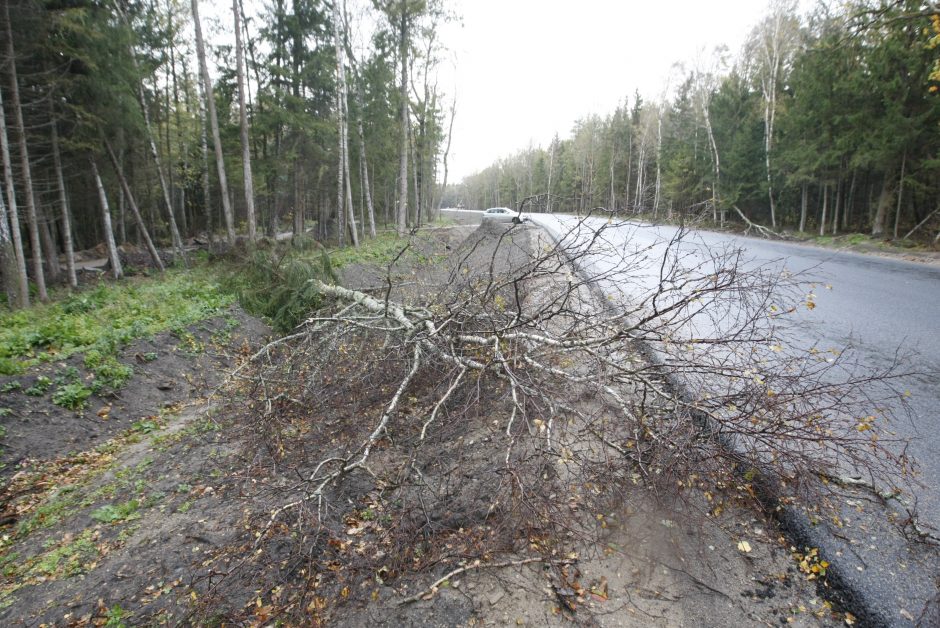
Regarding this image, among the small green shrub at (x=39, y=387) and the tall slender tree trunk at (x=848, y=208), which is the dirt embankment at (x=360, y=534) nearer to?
the small green shrub at (x=39, y=387)

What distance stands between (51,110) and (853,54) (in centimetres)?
2491

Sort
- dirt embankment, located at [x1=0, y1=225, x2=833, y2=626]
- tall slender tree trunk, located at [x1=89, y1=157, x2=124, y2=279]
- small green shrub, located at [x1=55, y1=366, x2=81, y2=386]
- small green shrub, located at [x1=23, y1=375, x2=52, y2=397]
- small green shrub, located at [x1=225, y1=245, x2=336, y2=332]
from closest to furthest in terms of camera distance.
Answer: dirt embankment, located at [x1=0, y1=225, x2=833, y2=626] < small green shrub, located at [x1=23, y1=375, x2=52, y2=397] < small green shrub, located at [x1=55, y1=366, x2=81, y2=386] < small green shrub, located at [x1=225, y1=245, x2=336, y2=332] < tall slender tree trunk, located at [x1=89, y1=157, x2=124, y2=279]

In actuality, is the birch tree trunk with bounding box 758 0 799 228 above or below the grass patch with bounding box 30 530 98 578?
above

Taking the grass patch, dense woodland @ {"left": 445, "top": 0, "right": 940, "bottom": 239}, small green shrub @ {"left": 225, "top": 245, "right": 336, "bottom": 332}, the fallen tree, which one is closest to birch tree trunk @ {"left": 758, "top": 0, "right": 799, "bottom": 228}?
dense woodland @ {"left": 445, "top": 0, "right": 940, "bottom": 239}

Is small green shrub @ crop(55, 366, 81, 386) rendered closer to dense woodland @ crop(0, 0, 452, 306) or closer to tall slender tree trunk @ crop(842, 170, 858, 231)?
dense woodland @ crop(0, 0, 452, 306)

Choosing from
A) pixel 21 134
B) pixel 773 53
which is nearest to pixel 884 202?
pixel 773 53

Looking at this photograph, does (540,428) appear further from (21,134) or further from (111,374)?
(21,134)

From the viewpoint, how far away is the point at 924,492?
7.98ft

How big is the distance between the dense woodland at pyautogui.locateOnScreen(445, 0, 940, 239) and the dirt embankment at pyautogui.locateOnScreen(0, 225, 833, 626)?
98.3 inches

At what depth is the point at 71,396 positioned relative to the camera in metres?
5.37

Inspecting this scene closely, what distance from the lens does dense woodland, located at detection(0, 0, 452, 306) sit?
10617 mm

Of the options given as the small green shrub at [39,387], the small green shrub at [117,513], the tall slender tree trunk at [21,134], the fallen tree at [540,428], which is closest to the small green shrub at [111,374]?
the small green shrub at [39,387]

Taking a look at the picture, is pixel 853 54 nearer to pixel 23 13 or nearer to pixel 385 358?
pixel 385 358

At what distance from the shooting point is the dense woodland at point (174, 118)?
10617 millimetres
